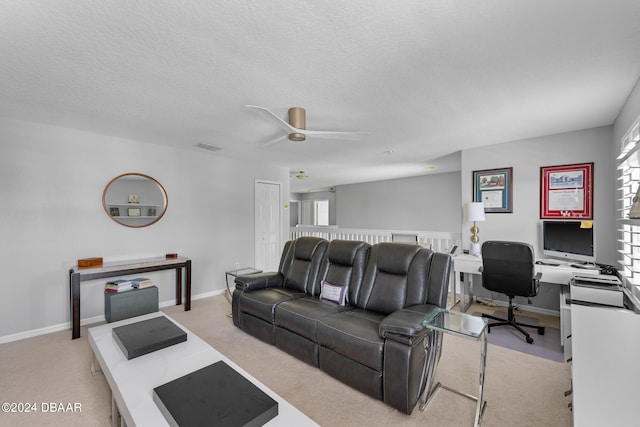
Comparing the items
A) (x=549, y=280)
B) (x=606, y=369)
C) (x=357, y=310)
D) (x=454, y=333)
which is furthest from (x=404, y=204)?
(x=606, y=369)

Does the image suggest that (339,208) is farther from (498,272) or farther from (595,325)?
(595,325)

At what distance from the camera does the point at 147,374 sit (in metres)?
1.71

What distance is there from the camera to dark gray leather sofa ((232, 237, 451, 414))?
196 centimetres

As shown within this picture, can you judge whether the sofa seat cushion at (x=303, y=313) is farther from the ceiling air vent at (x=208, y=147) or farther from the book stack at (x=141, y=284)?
the ceiling air vent at (x=208, y=147)

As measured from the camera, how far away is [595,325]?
143cm

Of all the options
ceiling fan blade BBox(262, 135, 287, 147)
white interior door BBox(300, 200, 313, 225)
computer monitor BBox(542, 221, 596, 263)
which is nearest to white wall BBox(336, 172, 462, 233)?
white interior door BBox(300, 200, 313, 225)

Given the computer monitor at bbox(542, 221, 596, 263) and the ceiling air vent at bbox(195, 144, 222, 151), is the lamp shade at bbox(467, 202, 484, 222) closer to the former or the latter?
the computer monitor at bbox(542, 221, 596, 263)

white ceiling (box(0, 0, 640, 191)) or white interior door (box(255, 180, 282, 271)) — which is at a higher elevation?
white ceiling (box(0, 0, 640, 191))

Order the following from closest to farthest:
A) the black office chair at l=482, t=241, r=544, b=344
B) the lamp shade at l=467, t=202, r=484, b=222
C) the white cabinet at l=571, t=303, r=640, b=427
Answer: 1. the white cabinet at l=571, t=303, r=640, b=427
2. the black office chair at l=482, t=241, r=544, b=344
3. the lamp shade at l=467, t=202, r=484, b=222

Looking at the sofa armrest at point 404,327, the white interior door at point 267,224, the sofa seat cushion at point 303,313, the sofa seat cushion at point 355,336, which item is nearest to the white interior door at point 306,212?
the white interior door at point 267,224

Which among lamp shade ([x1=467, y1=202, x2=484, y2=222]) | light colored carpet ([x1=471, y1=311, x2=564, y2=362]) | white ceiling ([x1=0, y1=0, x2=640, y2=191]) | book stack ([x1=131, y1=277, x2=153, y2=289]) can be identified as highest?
white ceiling ([x1=0, y1=0, x2=640, y2=191])

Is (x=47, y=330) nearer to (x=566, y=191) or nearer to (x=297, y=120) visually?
(x=297, y=120)

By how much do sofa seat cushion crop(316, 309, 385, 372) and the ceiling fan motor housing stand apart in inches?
65.4

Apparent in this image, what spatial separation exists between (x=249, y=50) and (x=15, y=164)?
10.6 feet
